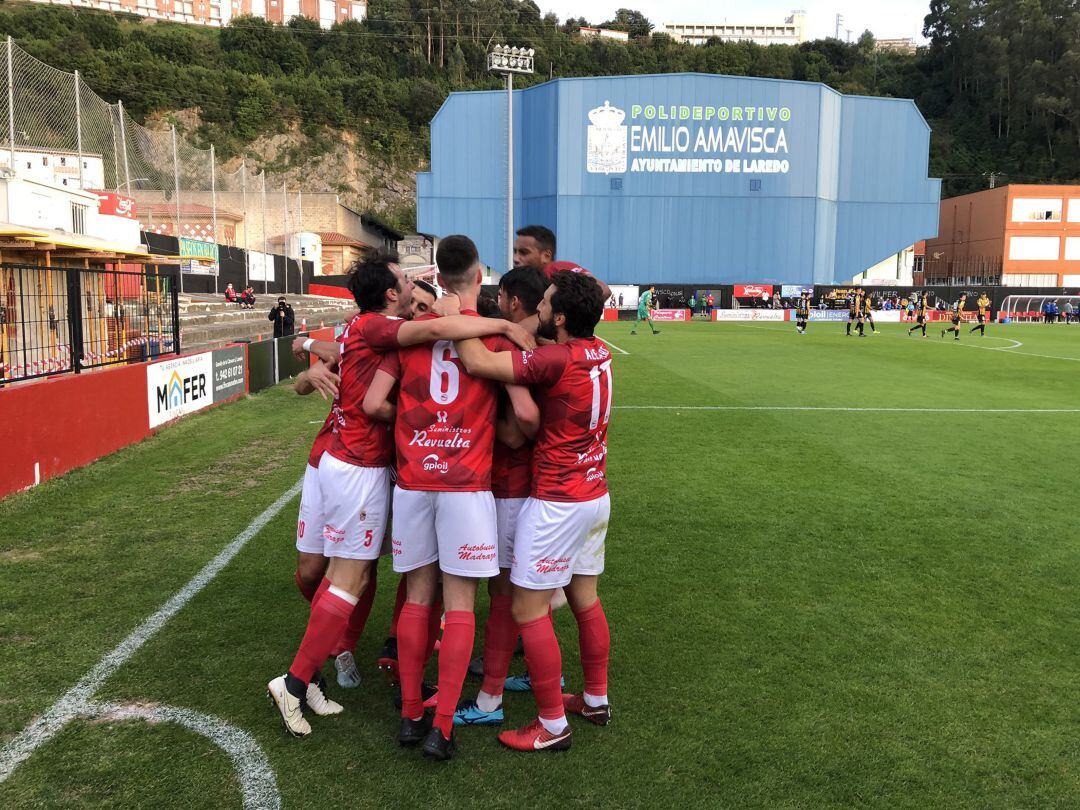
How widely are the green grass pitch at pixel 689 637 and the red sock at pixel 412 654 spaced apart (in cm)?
21

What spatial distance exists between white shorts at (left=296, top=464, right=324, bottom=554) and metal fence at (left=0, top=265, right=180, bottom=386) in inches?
228

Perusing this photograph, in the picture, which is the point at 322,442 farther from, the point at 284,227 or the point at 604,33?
the point at 604,33

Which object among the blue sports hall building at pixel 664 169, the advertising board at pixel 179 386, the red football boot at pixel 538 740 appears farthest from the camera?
the blue sports hall building at pixel 664 169

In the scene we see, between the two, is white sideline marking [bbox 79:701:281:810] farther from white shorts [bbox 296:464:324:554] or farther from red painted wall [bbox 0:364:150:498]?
red painted wall [bbox 0:364:150:498]

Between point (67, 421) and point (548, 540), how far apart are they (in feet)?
24.3

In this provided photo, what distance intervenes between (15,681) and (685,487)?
5813 mm

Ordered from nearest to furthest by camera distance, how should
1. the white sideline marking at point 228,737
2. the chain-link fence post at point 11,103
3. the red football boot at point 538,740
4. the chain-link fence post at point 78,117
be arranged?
1. the white sideline marking at point 228,737
2. the red football boot at point 538,740
3. the chain-link fence post at point 11,103
4. the chain-link fence post at point 78,117

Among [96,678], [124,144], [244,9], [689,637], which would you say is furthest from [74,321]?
[244,9]

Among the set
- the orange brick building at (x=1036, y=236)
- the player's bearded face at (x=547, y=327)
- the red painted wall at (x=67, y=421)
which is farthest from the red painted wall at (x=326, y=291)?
the player's bearded face at (x=547, y=327)

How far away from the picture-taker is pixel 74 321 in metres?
9.51

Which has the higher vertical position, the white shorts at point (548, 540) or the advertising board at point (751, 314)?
the advertising board at point (751, 314)

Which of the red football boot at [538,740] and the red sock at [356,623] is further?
the red sock at [356,623]

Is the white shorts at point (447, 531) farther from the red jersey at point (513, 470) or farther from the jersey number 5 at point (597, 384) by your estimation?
the jersey number 5 at point (597, 384)

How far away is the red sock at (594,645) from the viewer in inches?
139
